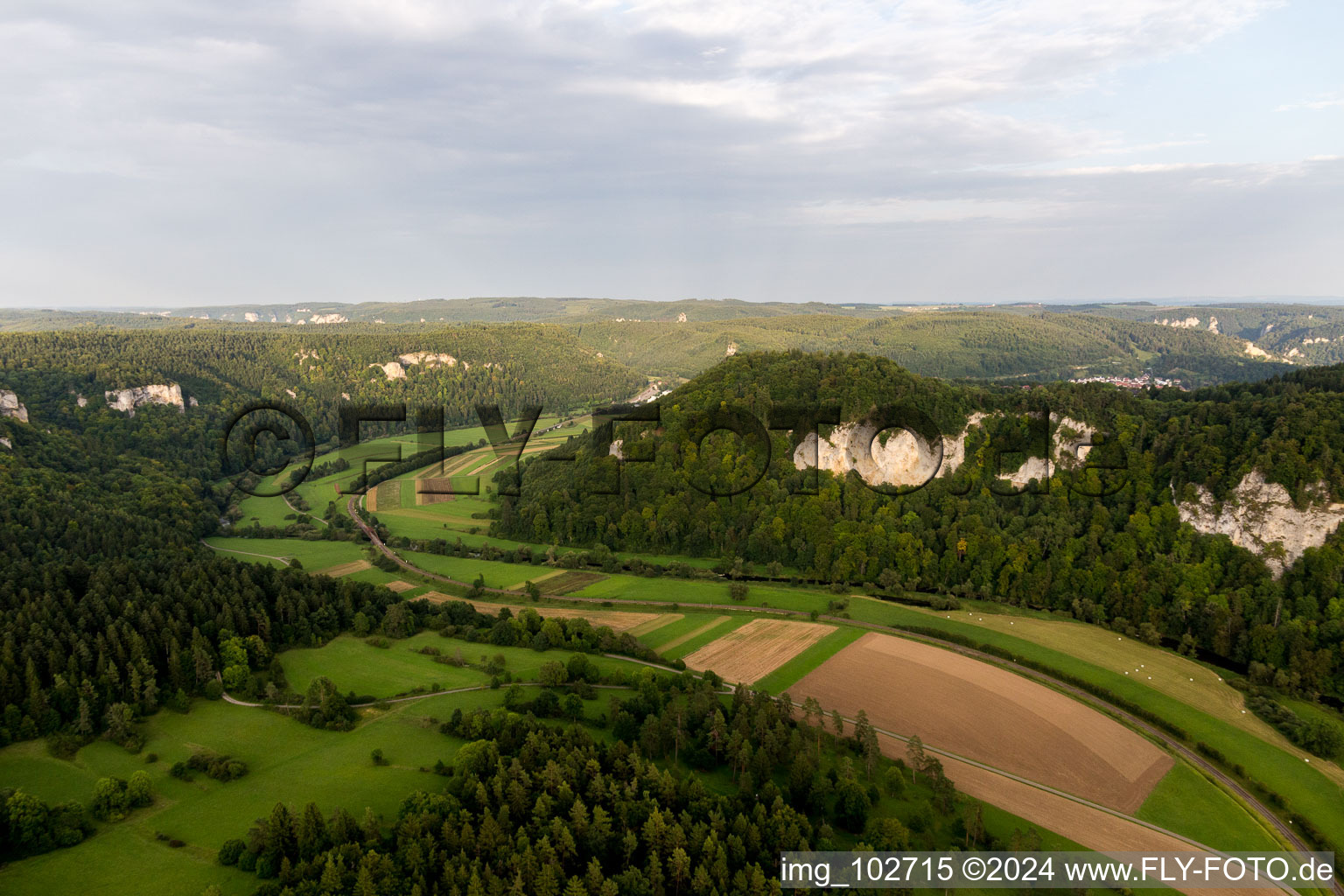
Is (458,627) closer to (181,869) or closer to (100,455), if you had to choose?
(181,869)

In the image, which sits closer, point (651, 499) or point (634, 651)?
point (634, 651)

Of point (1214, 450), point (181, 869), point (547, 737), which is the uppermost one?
point (1214, 450)

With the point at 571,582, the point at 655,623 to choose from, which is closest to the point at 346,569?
the point at 571,582

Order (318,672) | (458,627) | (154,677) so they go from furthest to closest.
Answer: (458,627) → (318,672) → (154,677)

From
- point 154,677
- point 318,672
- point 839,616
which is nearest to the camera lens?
point 154,677

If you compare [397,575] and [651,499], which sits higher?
[651,499]

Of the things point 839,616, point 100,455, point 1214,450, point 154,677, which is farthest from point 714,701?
point 100,455

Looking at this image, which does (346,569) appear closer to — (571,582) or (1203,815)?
(571,582)
